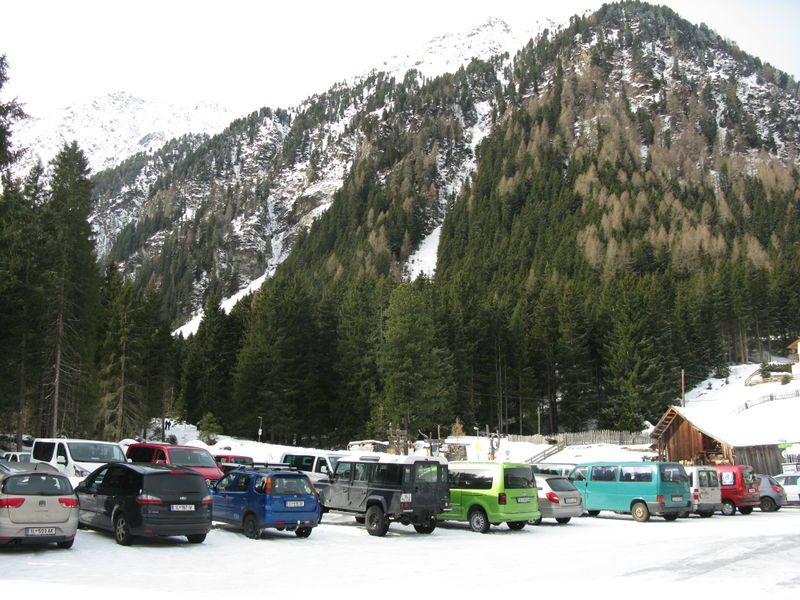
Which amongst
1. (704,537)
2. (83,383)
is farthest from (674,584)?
(83,383)

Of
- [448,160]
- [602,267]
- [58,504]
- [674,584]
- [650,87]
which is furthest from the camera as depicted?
[448,160]

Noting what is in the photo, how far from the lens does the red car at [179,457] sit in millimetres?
21125

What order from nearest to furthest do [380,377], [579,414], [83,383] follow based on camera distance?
[83,383]
[380,377]
[579,414]

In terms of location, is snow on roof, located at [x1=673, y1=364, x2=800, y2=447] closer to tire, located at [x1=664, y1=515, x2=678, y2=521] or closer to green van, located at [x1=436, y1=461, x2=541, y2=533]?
tire, located at [x1=664, y1=515, x2=678, y2=521]

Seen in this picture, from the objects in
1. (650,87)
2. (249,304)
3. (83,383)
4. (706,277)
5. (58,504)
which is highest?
(650,87)

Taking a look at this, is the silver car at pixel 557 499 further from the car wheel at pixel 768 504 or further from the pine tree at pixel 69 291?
the pine tree at pixel 69 291

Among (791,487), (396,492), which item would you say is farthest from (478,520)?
(791,487)

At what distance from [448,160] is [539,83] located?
1398 inches

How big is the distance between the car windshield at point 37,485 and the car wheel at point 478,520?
430 inches

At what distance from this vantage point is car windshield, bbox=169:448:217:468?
21.2 m

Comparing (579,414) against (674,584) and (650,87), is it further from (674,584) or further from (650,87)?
(650,87)

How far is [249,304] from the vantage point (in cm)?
7862

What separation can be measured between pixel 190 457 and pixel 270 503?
6295 mm

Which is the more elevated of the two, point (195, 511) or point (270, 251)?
point (270, 251)
